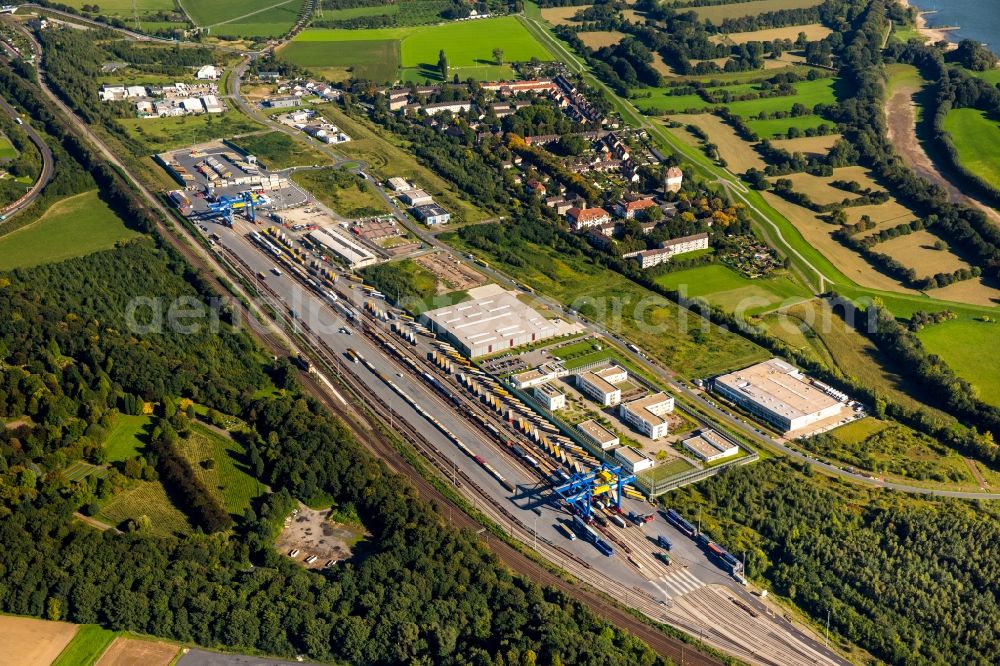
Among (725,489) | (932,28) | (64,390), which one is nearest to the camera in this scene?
(725,489)

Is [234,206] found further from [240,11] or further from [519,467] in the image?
[240,11]

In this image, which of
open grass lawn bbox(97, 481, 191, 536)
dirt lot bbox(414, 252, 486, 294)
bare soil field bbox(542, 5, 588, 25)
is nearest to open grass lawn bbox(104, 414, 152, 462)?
open grass lawn bbox(97, 481, 191, 536)

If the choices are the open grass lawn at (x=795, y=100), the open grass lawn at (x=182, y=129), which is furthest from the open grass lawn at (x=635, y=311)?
the open grass lawn at (x=795, y=100)

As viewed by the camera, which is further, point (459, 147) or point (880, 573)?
point (459, 147)

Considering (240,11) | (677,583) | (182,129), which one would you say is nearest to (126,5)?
(240,11)

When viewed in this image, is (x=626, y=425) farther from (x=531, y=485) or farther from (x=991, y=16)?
(x=991, y=16)

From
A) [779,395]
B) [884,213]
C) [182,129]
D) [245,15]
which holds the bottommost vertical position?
[779,395]

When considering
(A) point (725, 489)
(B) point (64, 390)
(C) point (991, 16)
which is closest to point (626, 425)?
(A) point (725, 489)
